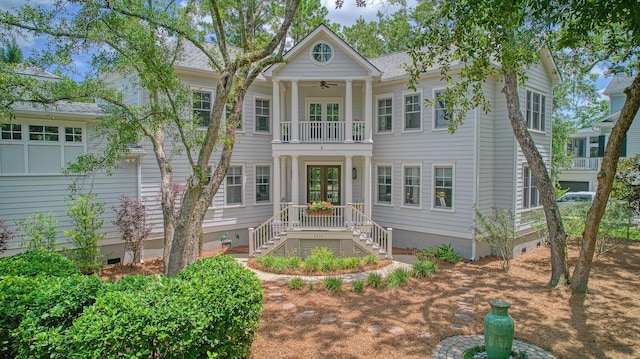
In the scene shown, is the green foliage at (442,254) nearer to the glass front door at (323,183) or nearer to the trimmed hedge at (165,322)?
the glass front door at (323,183)

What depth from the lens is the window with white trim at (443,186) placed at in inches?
513

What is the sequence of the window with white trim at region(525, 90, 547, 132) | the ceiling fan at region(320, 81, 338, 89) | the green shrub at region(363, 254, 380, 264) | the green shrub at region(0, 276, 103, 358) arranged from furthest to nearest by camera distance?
the ceiling fan at region(320, 81, 338, 89) → the window with white trim at region(525, 90, 547, 132) → the green shrub at region(363, 254, 380, 264) → the green shrub at region(0, 276, 103, 358)

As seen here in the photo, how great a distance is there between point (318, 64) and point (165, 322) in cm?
1114

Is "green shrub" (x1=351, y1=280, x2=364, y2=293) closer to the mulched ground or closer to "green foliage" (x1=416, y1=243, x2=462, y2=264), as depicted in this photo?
the mulched ground

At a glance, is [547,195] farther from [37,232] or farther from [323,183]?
[37,232]

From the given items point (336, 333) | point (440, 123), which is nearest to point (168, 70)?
point (336, 333)

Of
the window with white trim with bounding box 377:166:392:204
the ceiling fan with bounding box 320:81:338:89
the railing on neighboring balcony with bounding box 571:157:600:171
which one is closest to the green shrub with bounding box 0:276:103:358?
the ceiling fan with bounding box 320:81:338:89

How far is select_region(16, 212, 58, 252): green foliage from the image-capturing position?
9.77 m

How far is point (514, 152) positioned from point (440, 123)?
2.79 metres

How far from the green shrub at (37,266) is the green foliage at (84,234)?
3149 mm

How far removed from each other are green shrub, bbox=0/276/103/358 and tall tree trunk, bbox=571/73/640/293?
33.8ft

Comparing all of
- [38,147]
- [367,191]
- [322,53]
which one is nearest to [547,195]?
[367,191]

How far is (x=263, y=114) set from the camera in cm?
1509

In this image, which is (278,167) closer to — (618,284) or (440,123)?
(440,123)
